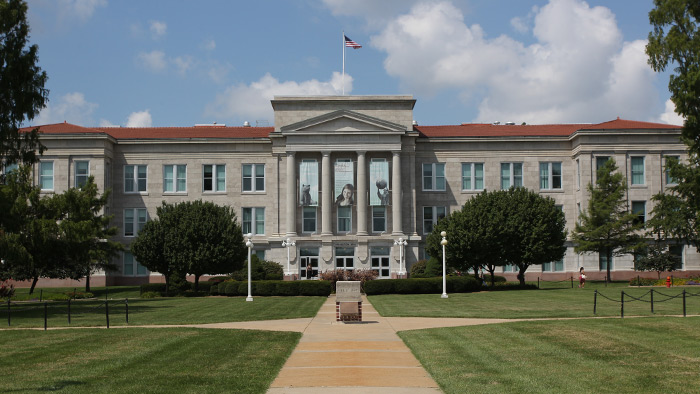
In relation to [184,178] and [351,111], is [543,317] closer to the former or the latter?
[351,111]

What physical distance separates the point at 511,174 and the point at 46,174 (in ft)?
141

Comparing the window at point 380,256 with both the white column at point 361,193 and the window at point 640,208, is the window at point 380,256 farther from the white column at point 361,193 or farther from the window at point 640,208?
the window at point 640,208

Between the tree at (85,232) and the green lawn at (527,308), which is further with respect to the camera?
the tree at (85,232)

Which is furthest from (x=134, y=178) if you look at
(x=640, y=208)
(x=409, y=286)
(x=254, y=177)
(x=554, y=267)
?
(x=640, y=208)

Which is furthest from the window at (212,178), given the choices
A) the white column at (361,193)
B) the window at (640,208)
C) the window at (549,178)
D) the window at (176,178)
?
the window at (640,208)

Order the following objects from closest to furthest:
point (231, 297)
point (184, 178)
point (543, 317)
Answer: point (543, 317) < point (231, 297) < point (184, 178)

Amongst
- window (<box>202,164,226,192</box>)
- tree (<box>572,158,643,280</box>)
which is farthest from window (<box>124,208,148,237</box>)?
tree (<box>572,158,643,280</box>)

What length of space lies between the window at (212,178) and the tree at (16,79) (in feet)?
123

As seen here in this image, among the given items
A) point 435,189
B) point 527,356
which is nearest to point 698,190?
point 527,356

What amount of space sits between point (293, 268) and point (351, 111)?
15041mm

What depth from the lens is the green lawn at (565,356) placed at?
536 inches

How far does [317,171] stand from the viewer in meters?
68.9

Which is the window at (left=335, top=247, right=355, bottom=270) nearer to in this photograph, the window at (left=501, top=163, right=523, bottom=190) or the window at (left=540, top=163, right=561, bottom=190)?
the window at (left=501, top=163, right=523, bottom=190)

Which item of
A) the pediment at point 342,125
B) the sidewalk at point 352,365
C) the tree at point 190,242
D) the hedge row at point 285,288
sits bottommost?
the hedge row at point 285,288
